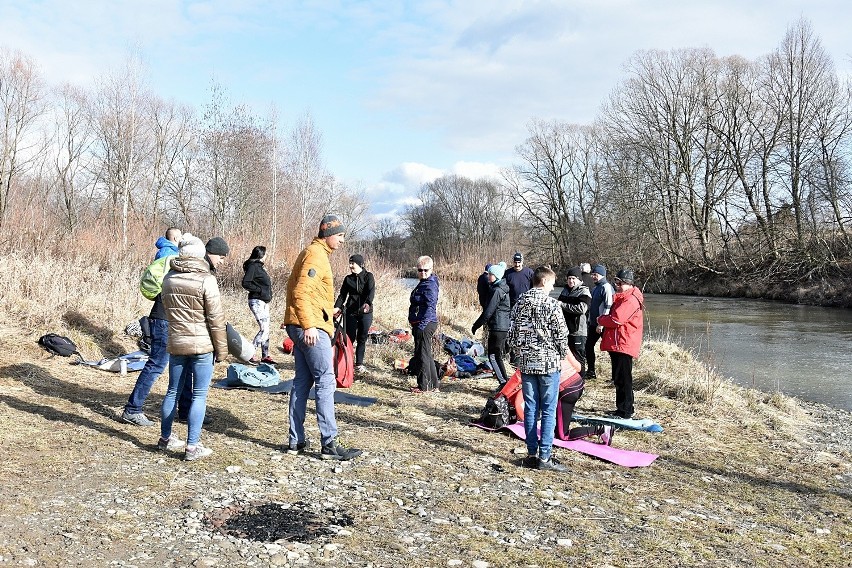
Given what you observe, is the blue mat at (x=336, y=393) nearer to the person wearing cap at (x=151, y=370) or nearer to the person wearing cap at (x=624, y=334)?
the person wearing cap at (x=151, y=370)

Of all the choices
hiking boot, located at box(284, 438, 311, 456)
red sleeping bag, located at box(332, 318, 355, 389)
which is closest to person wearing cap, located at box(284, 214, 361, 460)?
hiking boot, located at box(284, 438, 311, 456)

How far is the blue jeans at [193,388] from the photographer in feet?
15.9

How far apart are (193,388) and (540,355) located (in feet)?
8.62

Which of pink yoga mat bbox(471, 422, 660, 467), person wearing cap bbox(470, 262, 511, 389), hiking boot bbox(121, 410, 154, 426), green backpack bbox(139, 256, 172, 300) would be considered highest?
green backpack bbox(139, 256, 172, 300)

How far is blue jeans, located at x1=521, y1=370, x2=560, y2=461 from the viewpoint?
5316 mm

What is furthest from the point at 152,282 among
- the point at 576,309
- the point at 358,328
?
the point at 576,309

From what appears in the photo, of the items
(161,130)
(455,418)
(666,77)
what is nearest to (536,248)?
(666,77)

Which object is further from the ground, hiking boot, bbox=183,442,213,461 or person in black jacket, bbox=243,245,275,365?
person in black jacket, bbox=243,245,275,365

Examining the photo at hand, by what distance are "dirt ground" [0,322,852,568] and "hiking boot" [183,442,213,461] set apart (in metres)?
0.08

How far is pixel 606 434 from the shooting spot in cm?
628

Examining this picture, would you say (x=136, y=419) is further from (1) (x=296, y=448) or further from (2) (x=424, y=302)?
(2) (x=424, y=302)

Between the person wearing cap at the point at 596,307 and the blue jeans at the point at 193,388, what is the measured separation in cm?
556

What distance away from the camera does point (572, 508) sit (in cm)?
454

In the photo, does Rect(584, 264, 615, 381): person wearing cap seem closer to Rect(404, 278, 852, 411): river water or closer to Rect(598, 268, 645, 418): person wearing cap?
Rect(598, 268, 645, 418): person wearing cap
